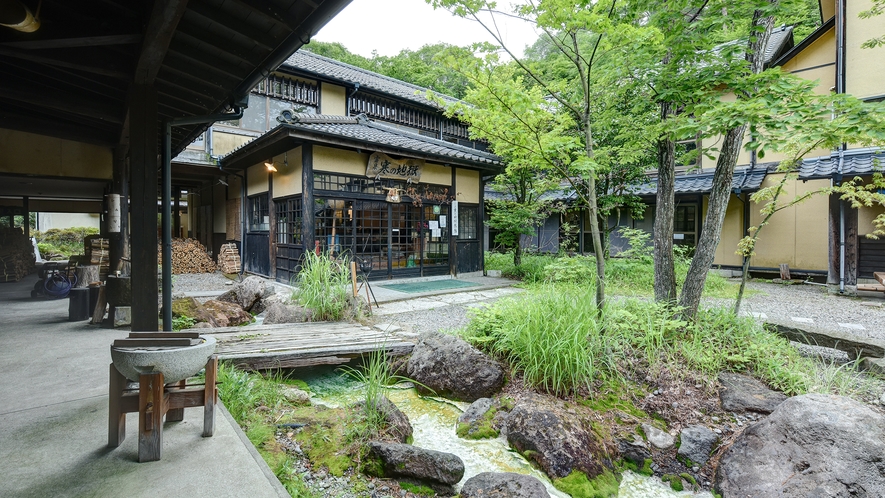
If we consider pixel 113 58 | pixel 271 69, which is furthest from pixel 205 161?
pixel 271 69

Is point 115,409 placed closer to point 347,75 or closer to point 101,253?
point 101,253

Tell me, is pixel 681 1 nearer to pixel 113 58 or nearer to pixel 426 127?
pixel 113 58

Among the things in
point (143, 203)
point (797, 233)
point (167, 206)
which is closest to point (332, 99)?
point (167, 206)

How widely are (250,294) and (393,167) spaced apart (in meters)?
4.62

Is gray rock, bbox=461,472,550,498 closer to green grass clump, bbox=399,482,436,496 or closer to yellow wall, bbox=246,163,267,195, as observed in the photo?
green grass clump, bbox=399,482,436,496

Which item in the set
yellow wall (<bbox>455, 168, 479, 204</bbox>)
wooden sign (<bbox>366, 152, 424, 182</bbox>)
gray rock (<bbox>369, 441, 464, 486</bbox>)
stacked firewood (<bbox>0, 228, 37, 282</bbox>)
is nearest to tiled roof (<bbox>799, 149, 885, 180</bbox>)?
yellow wall (<bbox>455, 168, 479, 204</bbox>)

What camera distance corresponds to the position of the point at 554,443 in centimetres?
293

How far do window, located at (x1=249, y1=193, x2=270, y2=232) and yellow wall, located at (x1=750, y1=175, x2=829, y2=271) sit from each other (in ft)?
44.1

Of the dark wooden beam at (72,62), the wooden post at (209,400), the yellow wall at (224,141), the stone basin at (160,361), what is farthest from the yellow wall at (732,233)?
the yellow wall at (224,141)

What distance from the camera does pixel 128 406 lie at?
2217mm

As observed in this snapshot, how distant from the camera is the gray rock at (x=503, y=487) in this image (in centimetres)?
238

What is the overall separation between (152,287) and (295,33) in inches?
100

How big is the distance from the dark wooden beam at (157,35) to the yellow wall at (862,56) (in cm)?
1262

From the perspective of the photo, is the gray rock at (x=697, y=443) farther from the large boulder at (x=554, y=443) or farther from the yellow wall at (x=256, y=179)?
the yellow wall at (x=256, y=179)
